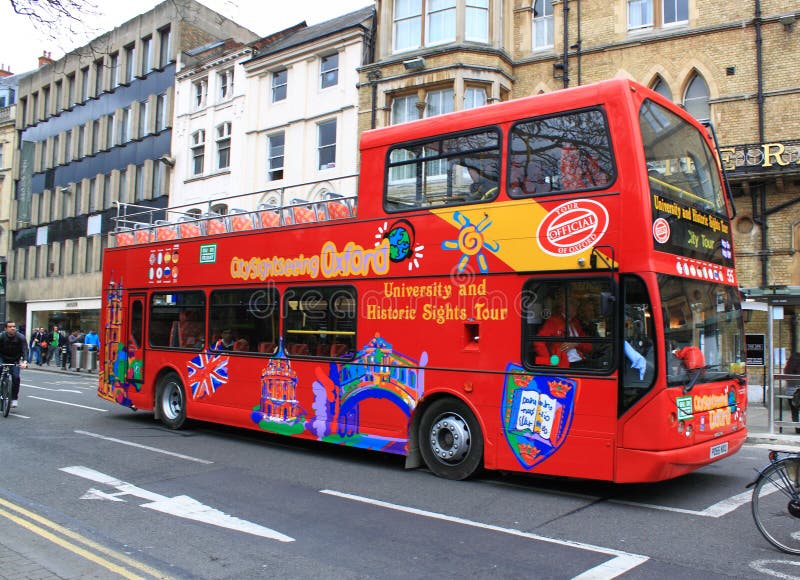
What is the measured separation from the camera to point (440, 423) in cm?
786

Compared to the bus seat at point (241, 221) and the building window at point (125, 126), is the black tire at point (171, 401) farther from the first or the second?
the building window at point (125, 126)

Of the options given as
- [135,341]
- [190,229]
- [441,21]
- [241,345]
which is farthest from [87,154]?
[241,345]

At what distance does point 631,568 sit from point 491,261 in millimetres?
3611

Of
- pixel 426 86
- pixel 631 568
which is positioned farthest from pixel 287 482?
pixel 426 86

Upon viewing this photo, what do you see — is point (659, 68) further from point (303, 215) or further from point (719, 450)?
point (719, 450)

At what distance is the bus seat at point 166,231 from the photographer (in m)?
12.1

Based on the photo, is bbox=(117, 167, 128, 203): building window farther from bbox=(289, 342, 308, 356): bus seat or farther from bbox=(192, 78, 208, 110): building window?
bbox=(289, 342, 308, 356): bus seat

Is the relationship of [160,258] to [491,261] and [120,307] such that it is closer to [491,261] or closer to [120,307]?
[120,307]

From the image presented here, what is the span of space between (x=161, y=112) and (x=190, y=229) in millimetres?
24441

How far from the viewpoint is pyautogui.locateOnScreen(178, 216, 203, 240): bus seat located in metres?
11.5

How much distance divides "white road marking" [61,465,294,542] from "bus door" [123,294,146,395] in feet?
15.7

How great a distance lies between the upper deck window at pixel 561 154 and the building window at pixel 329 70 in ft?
60.3

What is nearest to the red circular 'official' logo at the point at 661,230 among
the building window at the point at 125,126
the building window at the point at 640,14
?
the building window at the point at 640,14

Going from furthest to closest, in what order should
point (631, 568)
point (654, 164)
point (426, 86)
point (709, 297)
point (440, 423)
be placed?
point (426, 86) → point (440, 423) → point (709, 297) → point (654, 164) → point (631, 568)
